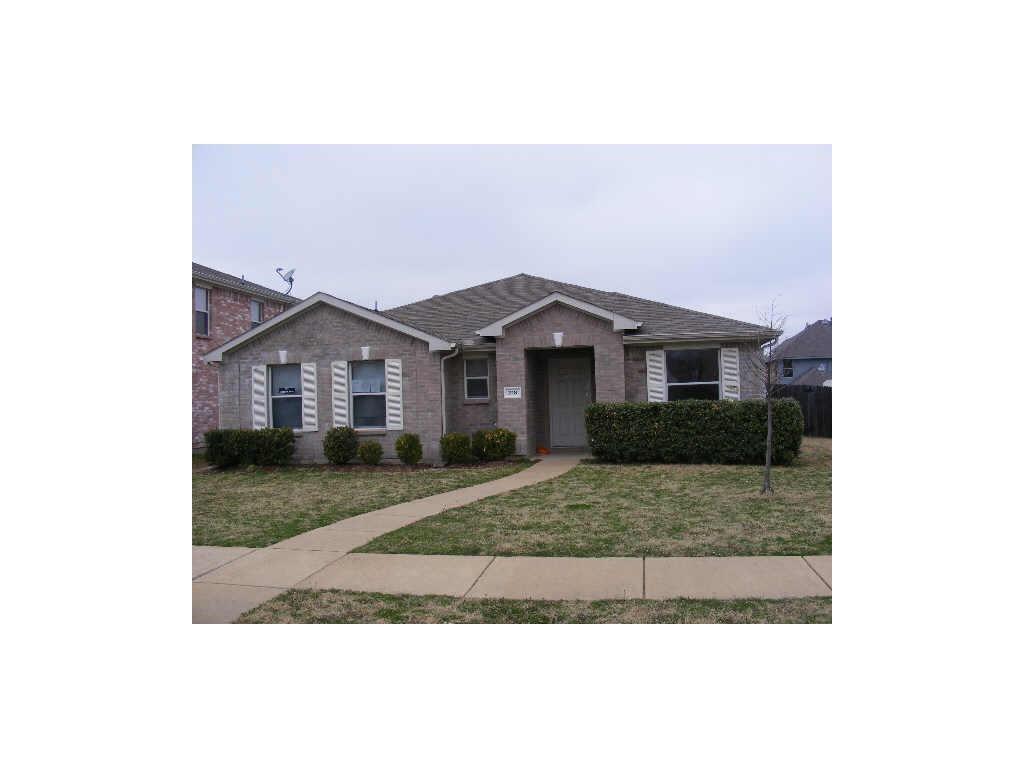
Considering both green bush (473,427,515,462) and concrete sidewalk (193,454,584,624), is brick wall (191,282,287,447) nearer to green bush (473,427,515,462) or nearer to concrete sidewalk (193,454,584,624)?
green bush (473,427,515,462)

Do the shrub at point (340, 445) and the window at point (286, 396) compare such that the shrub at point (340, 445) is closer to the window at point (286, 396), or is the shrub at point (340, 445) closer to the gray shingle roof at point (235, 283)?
the window at point (286, 396)

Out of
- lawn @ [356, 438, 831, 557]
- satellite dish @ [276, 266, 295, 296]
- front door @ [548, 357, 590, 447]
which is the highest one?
satellite dish @ [276, 266, 295, 296]

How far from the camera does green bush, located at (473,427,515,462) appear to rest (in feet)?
49.1

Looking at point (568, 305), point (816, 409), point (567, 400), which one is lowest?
point (816, 409)

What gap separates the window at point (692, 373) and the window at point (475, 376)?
4.48 meters

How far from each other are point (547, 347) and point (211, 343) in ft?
35.6

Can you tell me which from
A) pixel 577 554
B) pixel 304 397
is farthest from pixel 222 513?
pixel 304 397

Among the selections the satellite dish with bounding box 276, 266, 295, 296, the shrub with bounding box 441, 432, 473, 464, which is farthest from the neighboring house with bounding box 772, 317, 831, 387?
the shrub with bounding box 441, 432, 473, 464

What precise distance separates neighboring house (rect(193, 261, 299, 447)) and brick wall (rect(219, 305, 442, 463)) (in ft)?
9.55

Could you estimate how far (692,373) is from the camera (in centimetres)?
1540

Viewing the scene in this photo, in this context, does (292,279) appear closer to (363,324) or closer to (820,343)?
(363,324)

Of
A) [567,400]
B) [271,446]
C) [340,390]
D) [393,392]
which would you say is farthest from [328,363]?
[567,400]

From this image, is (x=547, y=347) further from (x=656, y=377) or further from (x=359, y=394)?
(x=359, y=394)

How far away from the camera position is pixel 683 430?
45.6 ft
